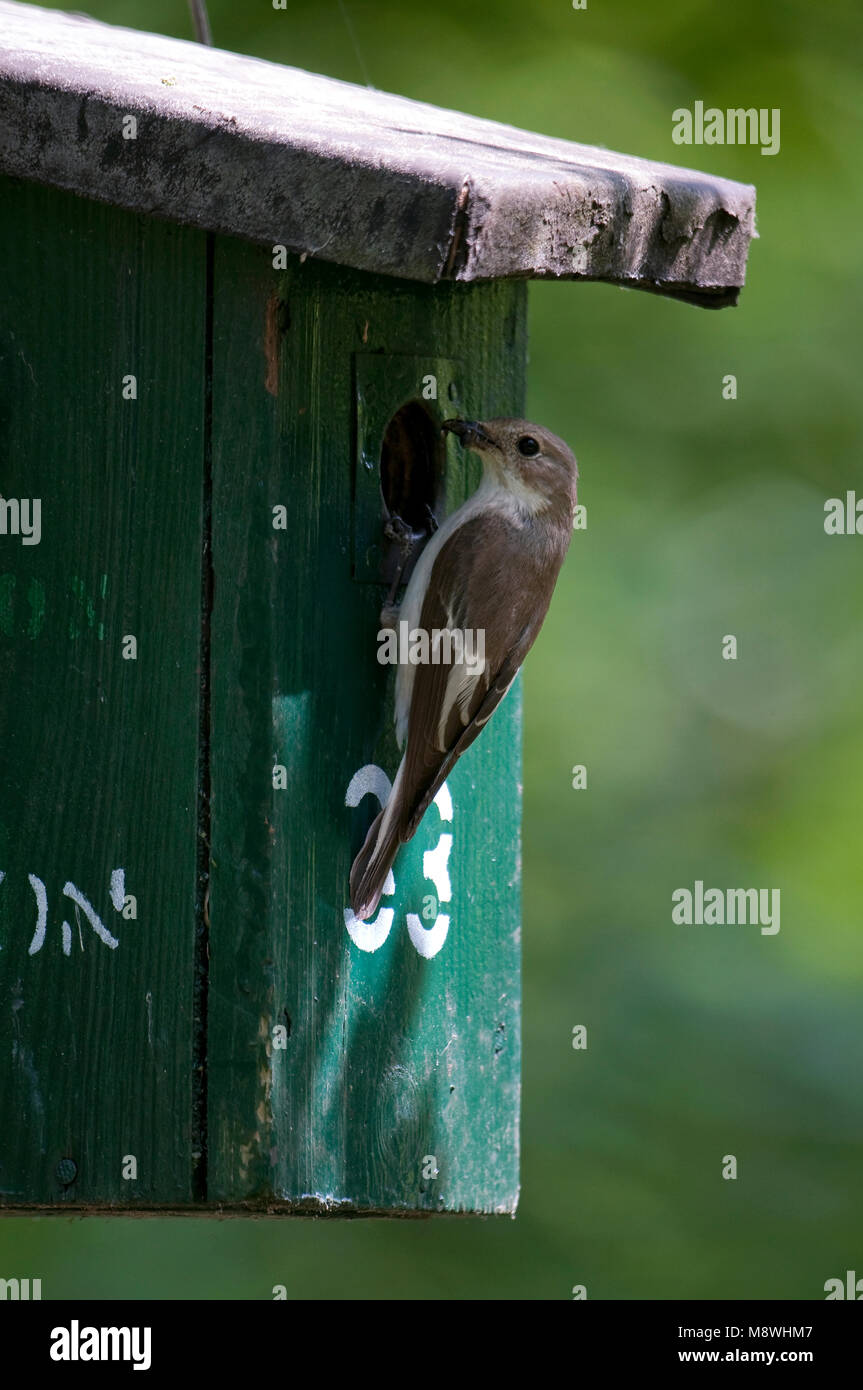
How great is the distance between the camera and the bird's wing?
3.62 metres

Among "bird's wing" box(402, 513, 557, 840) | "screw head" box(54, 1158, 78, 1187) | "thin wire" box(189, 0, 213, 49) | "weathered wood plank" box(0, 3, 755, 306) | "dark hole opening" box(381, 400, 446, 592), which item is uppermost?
"thin wire" box(189, 0, 213, 49)

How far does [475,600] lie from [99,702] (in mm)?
903

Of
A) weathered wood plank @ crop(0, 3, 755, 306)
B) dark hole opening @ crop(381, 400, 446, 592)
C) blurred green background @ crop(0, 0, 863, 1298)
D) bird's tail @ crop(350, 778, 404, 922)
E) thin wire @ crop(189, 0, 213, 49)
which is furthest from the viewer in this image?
blurred green background @ crop(0, 0, 863, 1298)

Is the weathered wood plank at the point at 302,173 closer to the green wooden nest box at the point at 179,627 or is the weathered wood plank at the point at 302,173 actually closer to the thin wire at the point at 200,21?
the green wooden nest box at the point at 179,627

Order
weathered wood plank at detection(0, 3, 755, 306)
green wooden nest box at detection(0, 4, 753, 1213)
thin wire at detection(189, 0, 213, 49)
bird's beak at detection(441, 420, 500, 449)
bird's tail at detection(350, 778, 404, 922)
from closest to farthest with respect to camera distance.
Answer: weathered wood plank at detection(0, 3, 755, 306) < green wooden nest box at detection(0, 4, 753, 1213) < bird's tail at detection(350, 778, 404, 922) < bird's beak at detection(441, 420, 500, 449) < thin wire at detection(189, 0, 213, 49)

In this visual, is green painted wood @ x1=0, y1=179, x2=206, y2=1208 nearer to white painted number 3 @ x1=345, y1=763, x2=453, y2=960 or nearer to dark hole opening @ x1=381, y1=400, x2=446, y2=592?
white painted number 3 @ x1=345, y1=763, x2=453, y2=960

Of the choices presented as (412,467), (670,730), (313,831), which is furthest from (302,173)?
(670,730)

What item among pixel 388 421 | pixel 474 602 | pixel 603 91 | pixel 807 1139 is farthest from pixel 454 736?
pixel 603 91

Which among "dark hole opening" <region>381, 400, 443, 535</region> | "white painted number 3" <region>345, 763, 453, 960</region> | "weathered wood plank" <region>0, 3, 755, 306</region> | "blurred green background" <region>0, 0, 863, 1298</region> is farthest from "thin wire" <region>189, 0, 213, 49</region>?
"blurred green background" <region>0, 0, 863, 1298</region>

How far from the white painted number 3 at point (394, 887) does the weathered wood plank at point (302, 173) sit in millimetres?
1026

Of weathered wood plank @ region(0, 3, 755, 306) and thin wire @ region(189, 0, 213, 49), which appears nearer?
weathered wood plank @ region(0, 3, 755, 306)

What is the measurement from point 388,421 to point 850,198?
13.9 feet

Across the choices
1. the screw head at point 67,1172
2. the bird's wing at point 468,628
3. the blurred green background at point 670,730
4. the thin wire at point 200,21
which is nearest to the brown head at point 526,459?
the bird's wing at point 468,628

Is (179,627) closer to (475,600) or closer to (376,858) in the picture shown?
(376,858)
